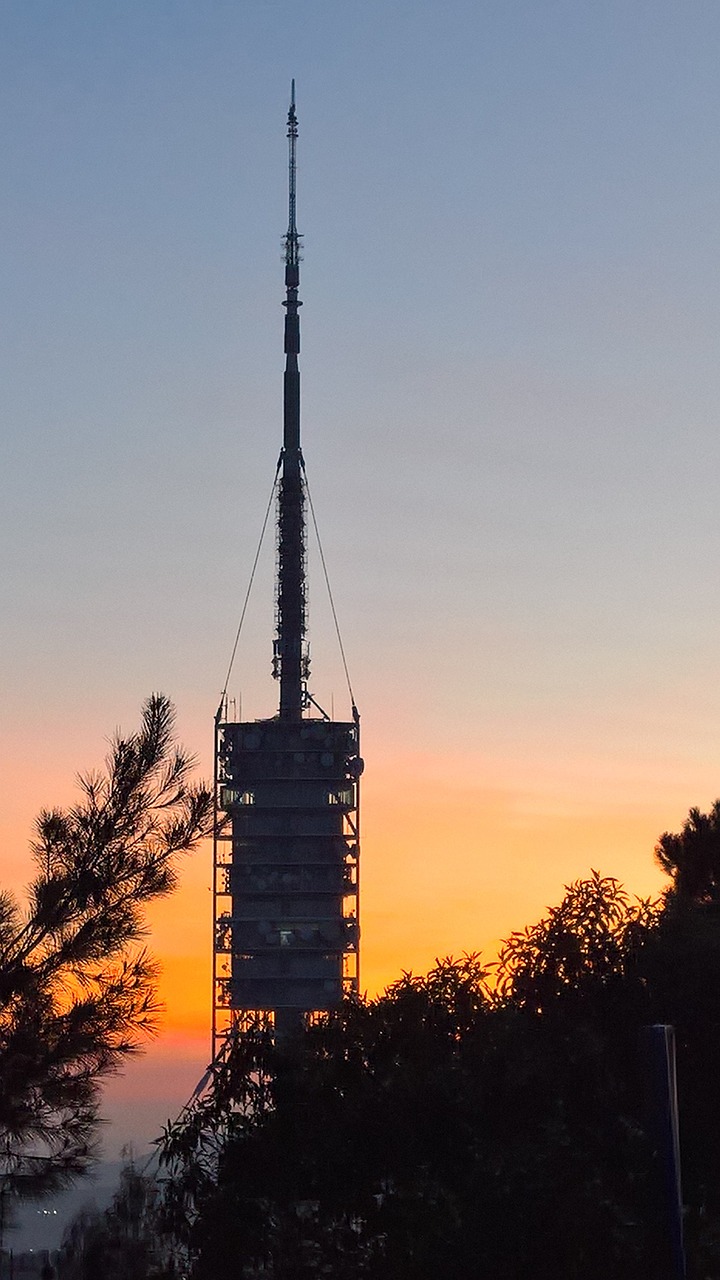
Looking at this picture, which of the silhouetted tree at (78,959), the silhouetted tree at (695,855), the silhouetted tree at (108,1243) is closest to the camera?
the silhouetted tree at (78,959)

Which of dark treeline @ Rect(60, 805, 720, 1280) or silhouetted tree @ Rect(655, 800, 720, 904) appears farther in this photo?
silhouetted tree @ Rect(655, 800, 720, 904)

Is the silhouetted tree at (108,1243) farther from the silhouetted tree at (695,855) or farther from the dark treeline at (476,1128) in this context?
the dark treeline at (476,1128)

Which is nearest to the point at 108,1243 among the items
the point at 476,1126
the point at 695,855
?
the point at 695,855

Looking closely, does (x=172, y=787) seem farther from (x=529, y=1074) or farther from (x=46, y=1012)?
(x=529, y=1074)

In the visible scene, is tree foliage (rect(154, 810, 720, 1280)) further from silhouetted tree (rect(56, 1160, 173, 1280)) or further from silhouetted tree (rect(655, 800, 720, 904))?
silhouetted tree (rect(56, 1160, 173, 1280))

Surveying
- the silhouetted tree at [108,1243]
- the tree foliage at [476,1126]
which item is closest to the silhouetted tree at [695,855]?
the tree foliage at [476,1126]

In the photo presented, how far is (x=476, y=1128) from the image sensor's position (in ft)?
89.7

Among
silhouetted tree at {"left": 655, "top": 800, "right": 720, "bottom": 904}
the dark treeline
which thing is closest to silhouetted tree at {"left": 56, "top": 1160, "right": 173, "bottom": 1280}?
silhouetted tree at {"left": 655, "top": 800, "right": 720, "bottom": 904}

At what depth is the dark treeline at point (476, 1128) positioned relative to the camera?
25281 mm

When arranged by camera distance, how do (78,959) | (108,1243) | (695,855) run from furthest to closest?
(108,1243) → (695,855) → (78,959)

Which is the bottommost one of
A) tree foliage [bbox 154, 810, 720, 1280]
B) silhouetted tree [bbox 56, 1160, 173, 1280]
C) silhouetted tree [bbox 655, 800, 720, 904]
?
silhouetted tree [bbox 56, 1160, 173, 1280]

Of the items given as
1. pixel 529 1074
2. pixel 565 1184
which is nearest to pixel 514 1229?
pixel 565 1184

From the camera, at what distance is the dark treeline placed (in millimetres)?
25281

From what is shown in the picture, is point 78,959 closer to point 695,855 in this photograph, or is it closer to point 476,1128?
point 476,1128
